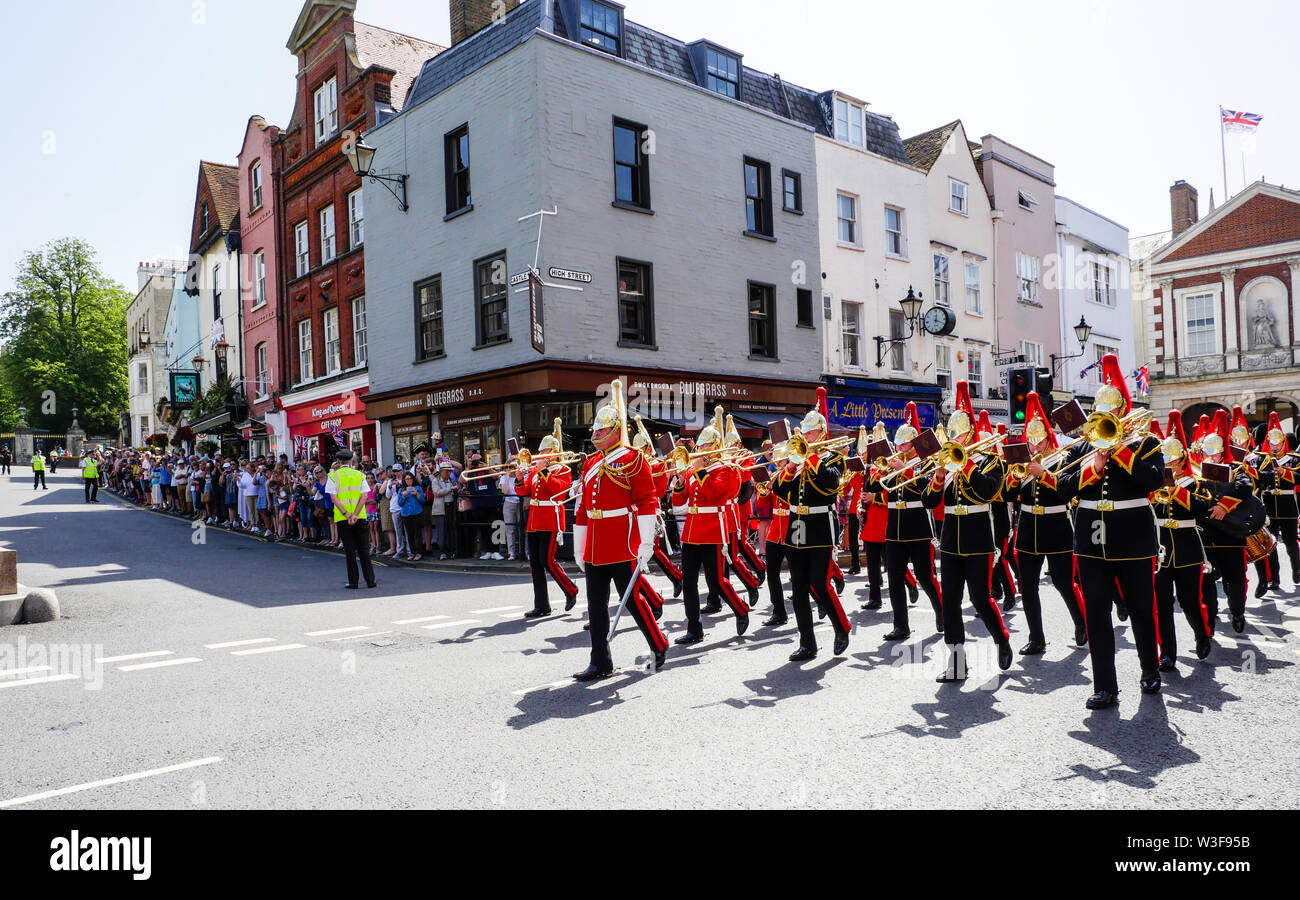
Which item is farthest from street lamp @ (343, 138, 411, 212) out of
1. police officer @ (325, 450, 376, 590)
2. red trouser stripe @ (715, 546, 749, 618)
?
red trouser stripe @ (715, 546, 749, 618)

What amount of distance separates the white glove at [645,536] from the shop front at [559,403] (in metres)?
9.88

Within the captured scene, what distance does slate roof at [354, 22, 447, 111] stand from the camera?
24750 mm

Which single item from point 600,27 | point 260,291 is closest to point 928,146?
point 600,27

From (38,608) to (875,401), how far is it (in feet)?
65.5

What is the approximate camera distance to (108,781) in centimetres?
492

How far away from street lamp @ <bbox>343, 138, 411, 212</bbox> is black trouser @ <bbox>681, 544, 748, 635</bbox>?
49.8ft

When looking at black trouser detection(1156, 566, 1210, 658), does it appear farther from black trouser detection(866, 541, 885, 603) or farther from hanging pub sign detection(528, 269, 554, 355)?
hanging pub sign detection(528, 269, 554, 355)

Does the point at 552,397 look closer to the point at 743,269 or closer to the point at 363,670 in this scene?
the point at 743,269

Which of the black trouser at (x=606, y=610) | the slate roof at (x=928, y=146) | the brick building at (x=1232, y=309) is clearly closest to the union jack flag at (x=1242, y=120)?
the brick building at (x=1232, y=309)

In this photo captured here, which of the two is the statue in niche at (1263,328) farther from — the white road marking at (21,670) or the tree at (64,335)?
the tree at (64,335)

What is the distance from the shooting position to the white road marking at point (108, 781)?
4.66 meters

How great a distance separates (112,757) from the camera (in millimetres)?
5367
